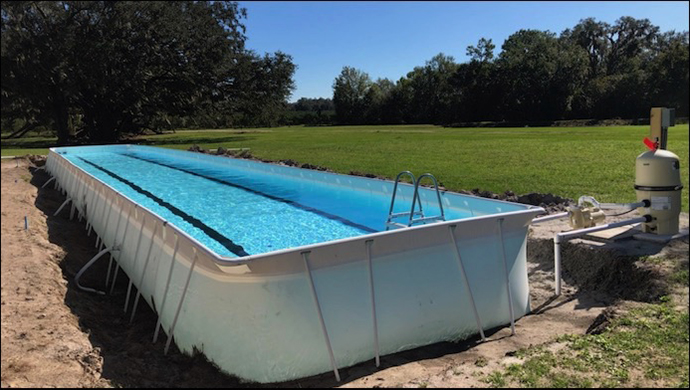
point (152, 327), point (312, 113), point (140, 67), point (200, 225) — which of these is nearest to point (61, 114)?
point (140, 67)

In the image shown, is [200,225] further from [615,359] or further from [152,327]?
[615,359]

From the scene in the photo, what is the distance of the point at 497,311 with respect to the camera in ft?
15.8

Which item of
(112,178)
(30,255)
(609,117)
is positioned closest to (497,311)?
(30,255)

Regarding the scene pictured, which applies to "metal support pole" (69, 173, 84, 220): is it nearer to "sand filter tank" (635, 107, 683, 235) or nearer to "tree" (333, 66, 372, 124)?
"sand filter tank" (635, 107, 683, 235)

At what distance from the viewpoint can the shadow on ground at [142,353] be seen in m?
3.74

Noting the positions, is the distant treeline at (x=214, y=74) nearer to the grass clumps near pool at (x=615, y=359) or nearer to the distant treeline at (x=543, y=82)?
the distant treeline at (x=543, y=82)

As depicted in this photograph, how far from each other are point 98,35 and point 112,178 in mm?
17168

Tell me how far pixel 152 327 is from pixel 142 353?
0.73 metres

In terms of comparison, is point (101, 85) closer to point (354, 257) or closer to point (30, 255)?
point (30, 255)

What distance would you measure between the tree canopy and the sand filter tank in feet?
70.0

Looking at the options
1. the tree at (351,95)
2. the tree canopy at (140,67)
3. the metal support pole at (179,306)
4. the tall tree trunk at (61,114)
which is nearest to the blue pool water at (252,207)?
the metal support pole at (179,306)

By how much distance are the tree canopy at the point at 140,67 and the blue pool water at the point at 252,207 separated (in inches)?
393

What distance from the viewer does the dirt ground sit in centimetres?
358

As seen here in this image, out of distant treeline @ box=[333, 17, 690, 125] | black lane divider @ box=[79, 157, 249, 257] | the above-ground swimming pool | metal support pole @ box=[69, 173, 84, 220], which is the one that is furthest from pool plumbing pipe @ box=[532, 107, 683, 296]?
distant treeline @ box=[333, 17, 690, 125]
